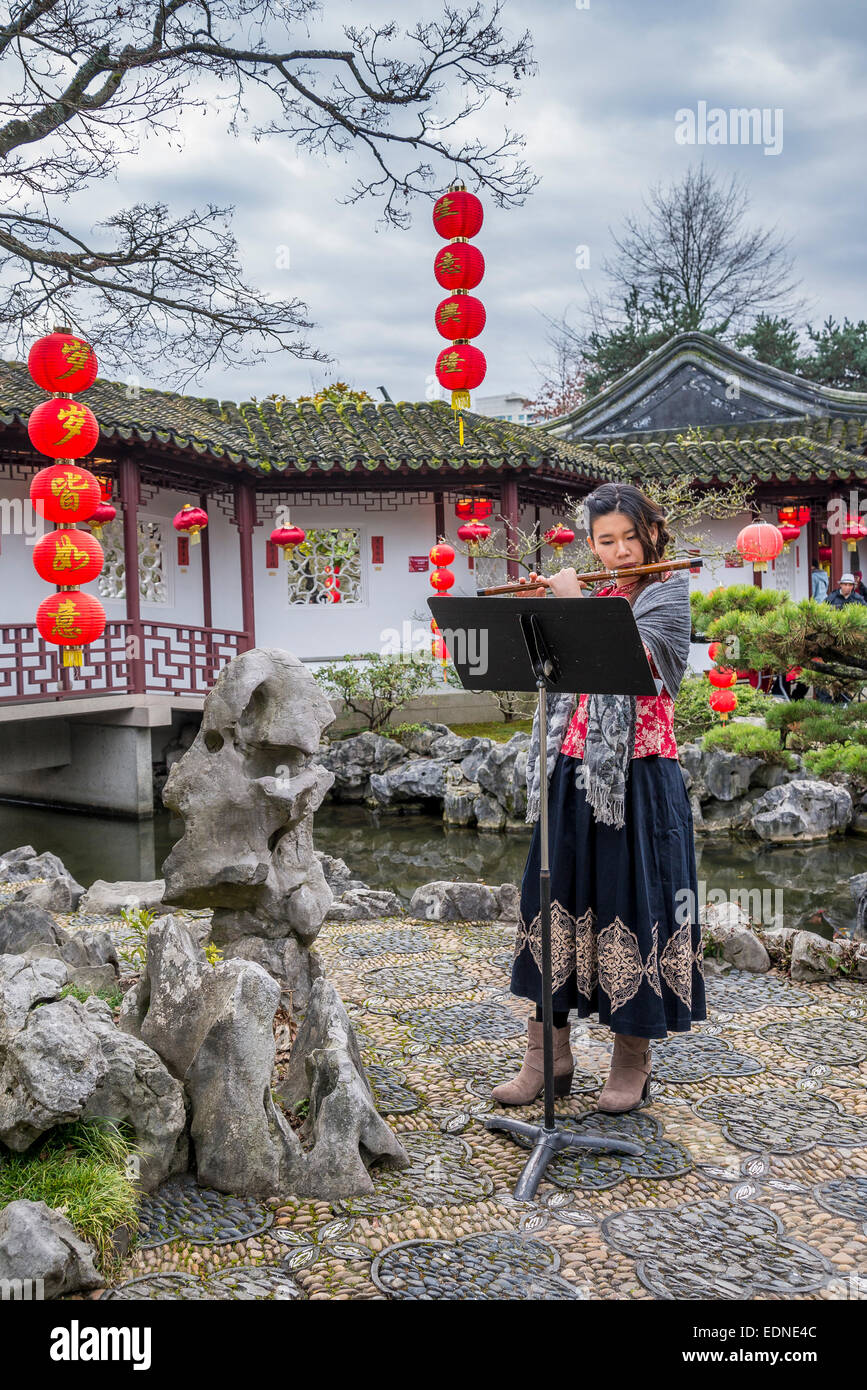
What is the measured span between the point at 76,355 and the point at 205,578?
7.34 metres

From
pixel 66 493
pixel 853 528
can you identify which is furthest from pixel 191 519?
pixel 853 528

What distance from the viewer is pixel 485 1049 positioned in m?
3.37

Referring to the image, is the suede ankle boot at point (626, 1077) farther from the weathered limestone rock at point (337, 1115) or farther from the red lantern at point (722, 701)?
the red lantern at point (722, 701)

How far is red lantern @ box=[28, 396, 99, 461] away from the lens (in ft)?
21.7

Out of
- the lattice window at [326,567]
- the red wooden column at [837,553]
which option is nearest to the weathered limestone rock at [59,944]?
the lattice window at [326,567]

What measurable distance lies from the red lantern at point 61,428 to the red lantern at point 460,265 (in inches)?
94.6

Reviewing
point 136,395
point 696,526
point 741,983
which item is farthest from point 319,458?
point 741,983

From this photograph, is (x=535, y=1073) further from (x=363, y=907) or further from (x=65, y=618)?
(x=65, y=618)

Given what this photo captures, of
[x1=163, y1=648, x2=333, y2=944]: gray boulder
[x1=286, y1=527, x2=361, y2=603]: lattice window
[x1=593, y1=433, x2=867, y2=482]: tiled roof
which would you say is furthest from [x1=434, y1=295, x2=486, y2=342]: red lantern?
[x1=593, y1=433, x2=867, y2=482]: tiled roof

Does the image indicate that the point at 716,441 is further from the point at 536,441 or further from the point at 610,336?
the point at 610,336

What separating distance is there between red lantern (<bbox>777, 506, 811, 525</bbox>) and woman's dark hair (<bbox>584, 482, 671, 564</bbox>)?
12163 mm

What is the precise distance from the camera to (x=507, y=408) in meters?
29.2

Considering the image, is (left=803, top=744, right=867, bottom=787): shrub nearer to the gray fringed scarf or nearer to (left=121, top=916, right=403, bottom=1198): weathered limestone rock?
the gray fringed scarf
